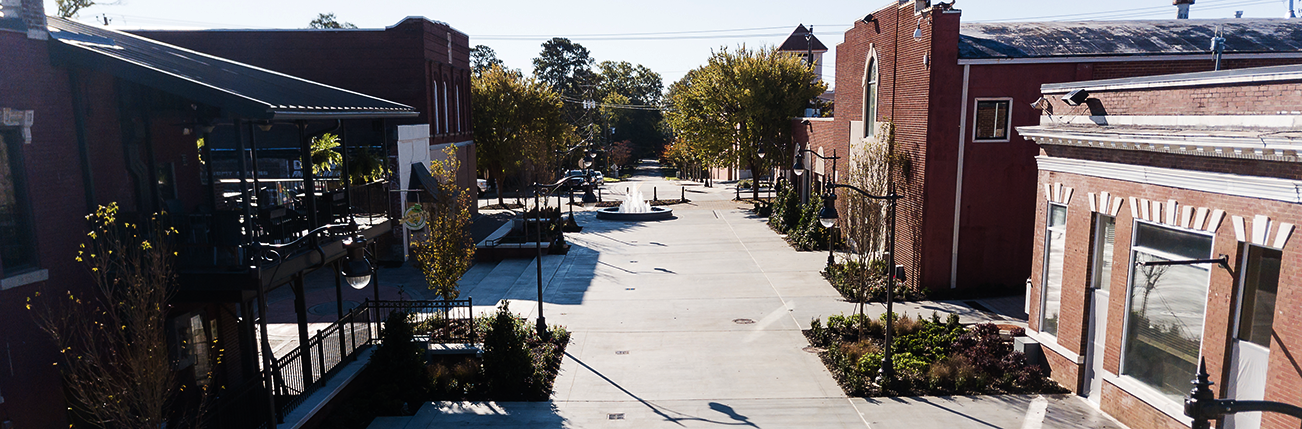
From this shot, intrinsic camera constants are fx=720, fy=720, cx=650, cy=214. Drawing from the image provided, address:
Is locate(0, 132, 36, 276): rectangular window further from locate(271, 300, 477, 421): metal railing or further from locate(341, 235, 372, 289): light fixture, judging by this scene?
locate(341, 235, 372, 289): light fixture

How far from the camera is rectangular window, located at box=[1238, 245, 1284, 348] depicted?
8648 millimetres

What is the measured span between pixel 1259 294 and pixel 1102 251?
2.95 meters

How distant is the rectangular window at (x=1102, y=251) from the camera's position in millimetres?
11562

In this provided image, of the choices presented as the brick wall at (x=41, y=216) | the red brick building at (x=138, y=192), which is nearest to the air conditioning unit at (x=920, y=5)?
the red brick building at (x=138, y=192)

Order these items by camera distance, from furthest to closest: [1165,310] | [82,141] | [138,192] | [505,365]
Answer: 1. [505,365]
2. [1165,310]
3. [138,192]
4. [82,141]

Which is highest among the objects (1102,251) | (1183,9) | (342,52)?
(1183,9)

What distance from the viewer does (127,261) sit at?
9203mm

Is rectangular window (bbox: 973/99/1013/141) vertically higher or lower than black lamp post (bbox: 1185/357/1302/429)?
higher

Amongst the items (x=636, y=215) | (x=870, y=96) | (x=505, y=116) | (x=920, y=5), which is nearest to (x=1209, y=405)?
(x=920, y=5)

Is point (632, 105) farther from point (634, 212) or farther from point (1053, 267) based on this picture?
point (1053, 267)

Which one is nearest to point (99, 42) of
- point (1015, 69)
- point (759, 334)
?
point (759, 334)

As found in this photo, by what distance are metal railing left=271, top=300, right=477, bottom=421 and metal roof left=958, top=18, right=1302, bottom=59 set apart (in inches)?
565

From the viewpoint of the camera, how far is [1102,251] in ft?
38.7

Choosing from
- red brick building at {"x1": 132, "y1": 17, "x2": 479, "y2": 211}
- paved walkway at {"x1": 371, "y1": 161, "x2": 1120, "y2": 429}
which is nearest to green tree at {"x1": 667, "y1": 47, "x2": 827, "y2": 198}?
paved walkway at {"x1": 371, "y1": 161, "x2": 1120, "y2": 429}
